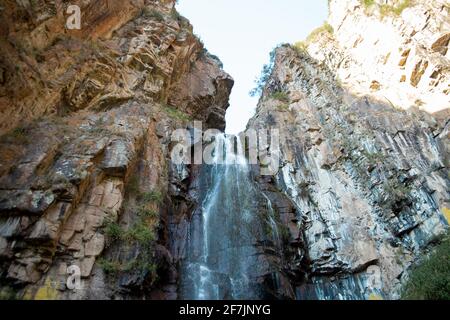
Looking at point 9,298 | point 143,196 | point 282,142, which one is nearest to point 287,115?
point 282,142

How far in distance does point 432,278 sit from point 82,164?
12051 millimetres

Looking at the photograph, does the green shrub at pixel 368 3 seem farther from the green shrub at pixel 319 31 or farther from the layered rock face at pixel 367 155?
the green shrub at pixel 319 31

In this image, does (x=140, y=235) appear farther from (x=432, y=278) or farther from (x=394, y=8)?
(x=394, y=8)

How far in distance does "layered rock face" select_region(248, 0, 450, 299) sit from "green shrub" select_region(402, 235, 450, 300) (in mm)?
966

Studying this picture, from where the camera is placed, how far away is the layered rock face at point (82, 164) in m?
9.29

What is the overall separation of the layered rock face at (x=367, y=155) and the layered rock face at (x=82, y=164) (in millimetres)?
6016

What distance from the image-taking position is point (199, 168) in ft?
56.7

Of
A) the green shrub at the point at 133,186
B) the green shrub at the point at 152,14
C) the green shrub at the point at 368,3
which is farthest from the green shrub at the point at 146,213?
the green shrub at the point at 368,3

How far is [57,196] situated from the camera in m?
10.0

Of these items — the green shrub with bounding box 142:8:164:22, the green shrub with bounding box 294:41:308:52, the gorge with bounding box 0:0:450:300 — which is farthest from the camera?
the green shrub with bounding box 294:41:308:52

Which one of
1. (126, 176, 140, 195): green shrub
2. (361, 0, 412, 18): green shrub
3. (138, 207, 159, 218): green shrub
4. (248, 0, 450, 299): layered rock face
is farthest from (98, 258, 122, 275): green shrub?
(361, 0, 412, 18): green shrub

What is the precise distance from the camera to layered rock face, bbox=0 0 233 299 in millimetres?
9289

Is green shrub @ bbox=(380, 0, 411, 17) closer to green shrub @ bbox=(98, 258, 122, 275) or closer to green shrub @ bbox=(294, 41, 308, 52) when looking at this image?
green shrub @ bbox=(294, 41, 308, 52)
